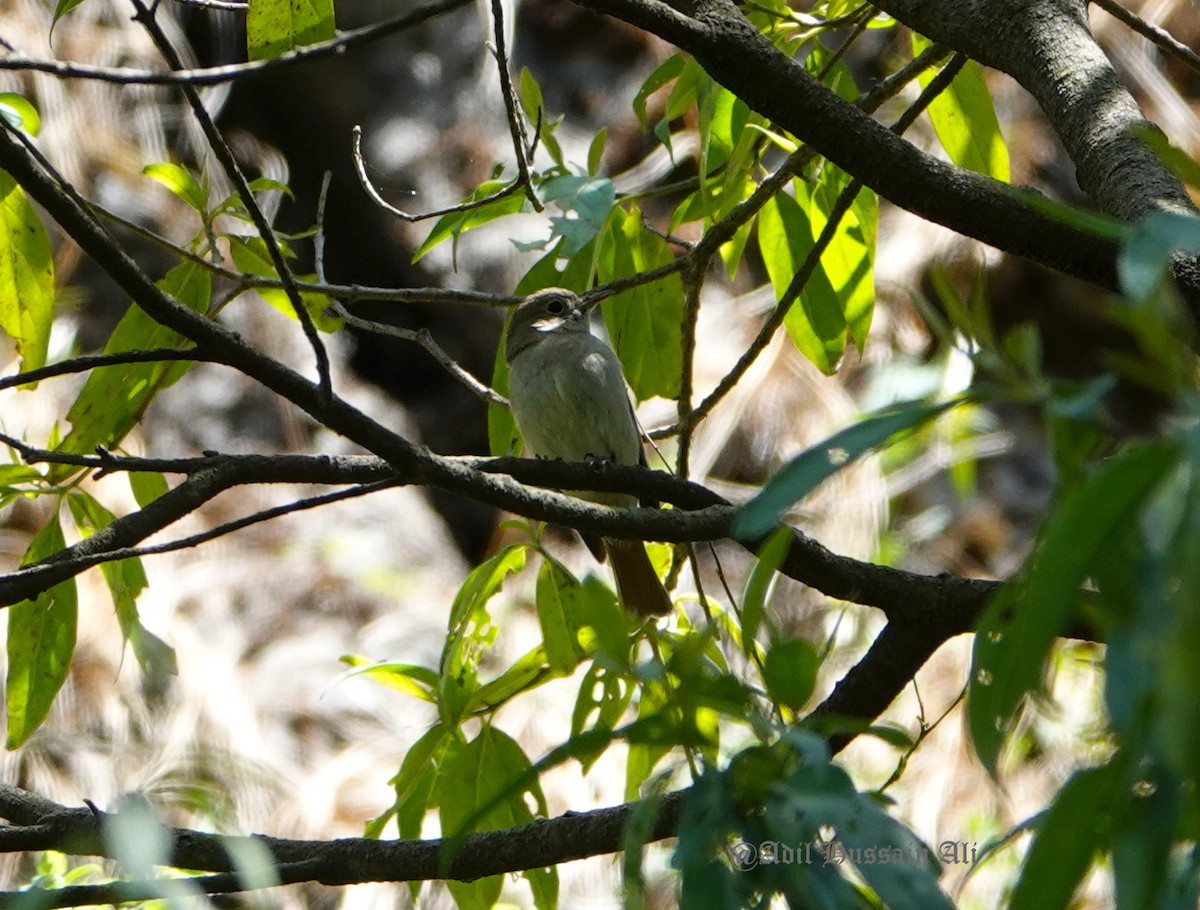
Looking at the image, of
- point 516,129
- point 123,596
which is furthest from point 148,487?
point 516,129

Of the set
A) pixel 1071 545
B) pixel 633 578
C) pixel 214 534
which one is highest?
pixel 633 578

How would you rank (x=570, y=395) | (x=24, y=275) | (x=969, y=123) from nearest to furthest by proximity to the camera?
(x=24, y=275), (x=969, y=123), (x=570, y=395)

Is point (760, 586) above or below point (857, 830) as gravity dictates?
above

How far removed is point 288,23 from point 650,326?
102 cm

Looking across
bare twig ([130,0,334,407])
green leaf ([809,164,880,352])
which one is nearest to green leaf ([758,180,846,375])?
green leaf ([809,164,880,352])

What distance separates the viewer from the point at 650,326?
9.47 feet

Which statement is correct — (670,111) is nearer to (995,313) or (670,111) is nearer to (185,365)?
(185,365)

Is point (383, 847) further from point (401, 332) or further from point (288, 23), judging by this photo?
point (288, 23)

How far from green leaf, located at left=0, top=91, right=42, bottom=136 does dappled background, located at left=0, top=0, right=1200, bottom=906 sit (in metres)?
2.67

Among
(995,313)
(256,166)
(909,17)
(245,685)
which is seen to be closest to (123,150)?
(256,166)

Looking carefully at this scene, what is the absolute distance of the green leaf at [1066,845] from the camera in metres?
0.92

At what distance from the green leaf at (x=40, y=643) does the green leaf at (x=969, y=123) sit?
68.5 inches

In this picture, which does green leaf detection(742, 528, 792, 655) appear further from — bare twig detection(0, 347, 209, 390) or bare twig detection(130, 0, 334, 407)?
bare twig detection(0, 347, 209, 390)

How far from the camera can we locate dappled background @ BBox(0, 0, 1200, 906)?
5352 millimetres
